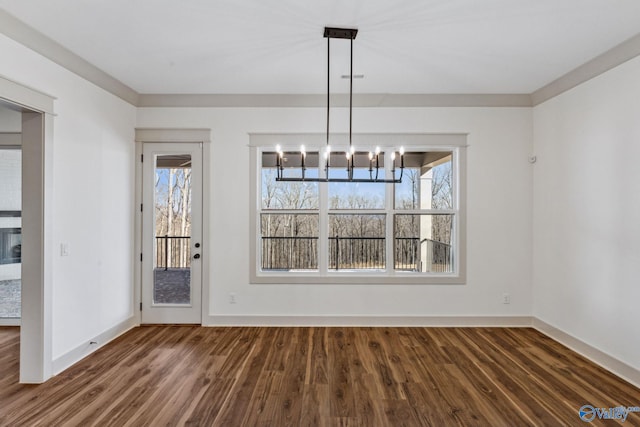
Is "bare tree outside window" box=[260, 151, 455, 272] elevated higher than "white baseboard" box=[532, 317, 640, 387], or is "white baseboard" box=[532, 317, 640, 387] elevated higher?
"bare tree outside window" box=[260, 151, 455, 272]

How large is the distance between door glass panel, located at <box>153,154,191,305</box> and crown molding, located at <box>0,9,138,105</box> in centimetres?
93

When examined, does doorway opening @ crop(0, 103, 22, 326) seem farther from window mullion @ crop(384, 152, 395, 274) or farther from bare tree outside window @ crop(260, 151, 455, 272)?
window mullion @ crop(384, 152, 395, 274)

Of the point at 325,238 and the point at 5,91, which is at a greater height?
the point at 5,91

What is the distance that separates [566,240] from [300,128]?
10.8 ft

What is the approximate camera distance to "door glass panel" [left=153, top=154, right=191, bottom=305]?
4258mm

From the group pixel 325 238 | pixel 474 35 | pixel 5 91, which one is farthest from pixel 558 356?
pixel 5 91

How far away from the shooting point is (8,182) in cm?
416

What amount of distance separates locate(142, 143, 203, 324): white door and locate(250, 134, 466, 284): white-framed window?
82cm

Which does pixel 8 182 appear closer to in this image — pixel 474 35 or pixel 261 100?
pixel 261 100

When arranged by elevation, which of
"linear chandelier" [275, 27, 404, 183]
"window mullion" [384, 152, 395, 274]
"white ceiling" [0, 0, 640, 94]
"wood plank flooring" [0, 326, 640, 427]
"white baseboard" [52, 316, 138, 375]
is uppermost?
"white ceiling" [0, 0, 640, 94]

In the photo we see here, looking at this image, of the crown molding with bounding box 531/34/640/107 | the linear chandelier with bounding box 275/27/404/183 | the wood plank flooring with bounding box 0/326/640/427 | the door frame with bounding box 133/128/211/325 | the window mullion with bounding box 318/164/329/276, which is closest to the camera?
the wood plank flooring with bounding box 0/326/640/427

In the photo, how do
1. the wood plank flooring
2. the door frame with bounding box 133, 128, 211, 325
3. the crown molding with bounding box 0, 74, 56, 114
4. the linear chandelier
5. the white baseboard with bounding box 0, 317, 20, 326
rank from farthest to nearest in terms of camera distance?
the door frame with bounding box 133, 128, 211, 325, the white baseboard with bounding box 0, 317, 20, 326, the linear chandelier, the crown molding with bounding box 0, 74, 56, 114, the wood plank flooring

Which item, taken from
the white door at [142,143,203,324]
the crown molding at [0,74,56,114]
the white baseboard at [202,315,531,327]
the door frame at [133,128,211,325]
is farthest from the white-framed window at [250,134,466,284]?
the crown molding at [0,74,56,114]

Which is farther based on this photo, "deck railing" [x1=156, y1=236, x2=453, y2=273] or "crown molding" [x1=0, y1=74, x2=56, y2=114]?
"deck railing" [x1=156, y1=236, x2=453, y2=273]
